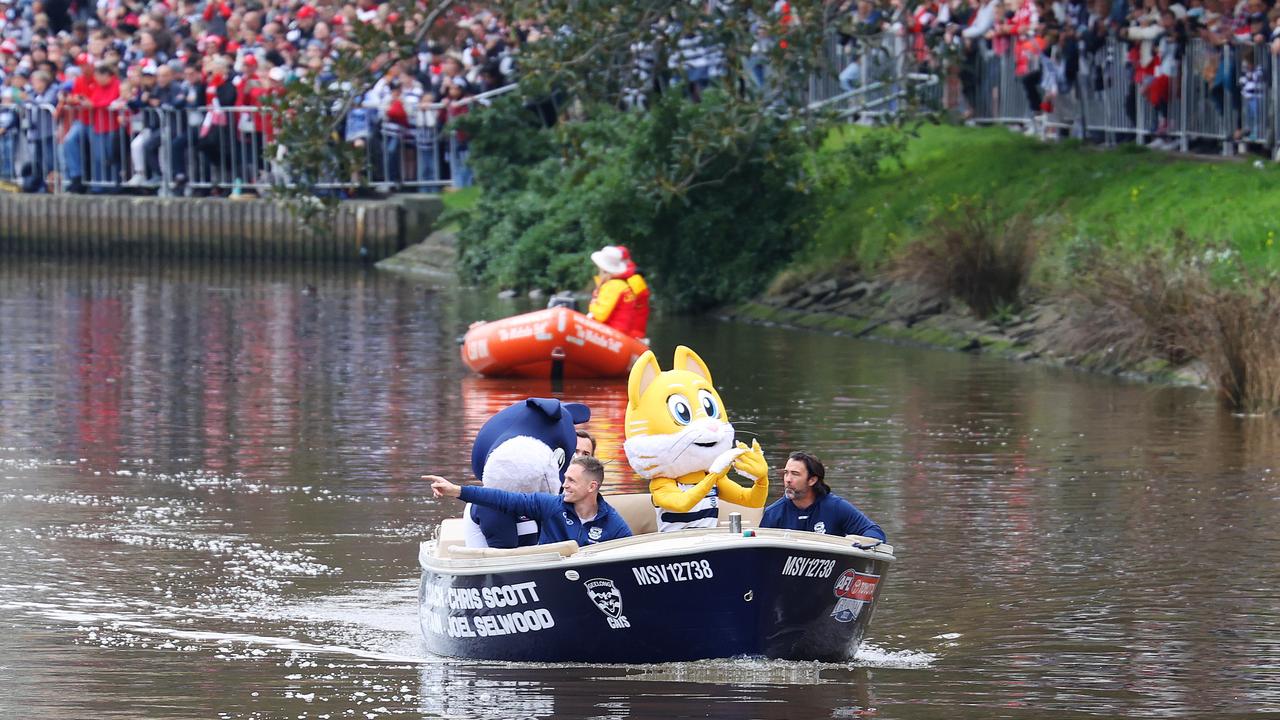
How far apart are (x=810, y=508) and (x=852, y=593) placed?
2.61ft

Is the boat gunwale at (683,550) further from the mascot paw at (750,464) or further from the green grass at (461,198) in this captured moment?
the green grass at (461,198)

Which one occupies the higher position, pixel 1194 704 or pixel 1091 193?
pixel 1091 193

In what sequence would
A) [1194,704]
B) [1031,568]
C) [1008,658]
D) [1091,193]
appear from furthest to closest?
[1091,193] < [1031,568] < [1008,658] < [1194,704]

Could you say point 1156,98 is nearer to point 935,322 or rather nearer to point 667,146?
point 935,322

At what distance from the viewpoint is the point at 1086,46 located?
3022cm

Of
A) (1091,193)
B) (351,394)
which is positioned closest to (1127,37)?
Result: (1091,193)

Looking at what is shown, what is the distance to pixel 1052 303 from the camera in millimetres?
27000

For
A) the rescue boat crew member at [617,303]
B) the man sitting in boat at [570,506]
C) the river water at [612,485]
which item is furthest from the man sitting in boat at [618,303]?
the man sitting in boat at [570,506]

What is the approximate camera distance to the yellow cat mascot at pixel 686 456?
12.3m

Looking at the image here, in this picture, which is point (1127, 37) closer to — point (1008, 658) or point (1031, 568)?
point (1031, 568)

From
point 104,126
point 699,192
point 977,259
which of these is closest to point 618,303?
point 977,259

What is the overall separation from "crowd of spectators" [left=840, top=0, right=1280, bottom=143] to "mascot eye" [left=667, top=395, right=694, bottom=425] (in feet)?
50.6

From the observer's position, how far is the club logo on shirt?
11.7m

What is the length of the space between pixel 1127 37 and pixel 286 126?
10.2 meters
